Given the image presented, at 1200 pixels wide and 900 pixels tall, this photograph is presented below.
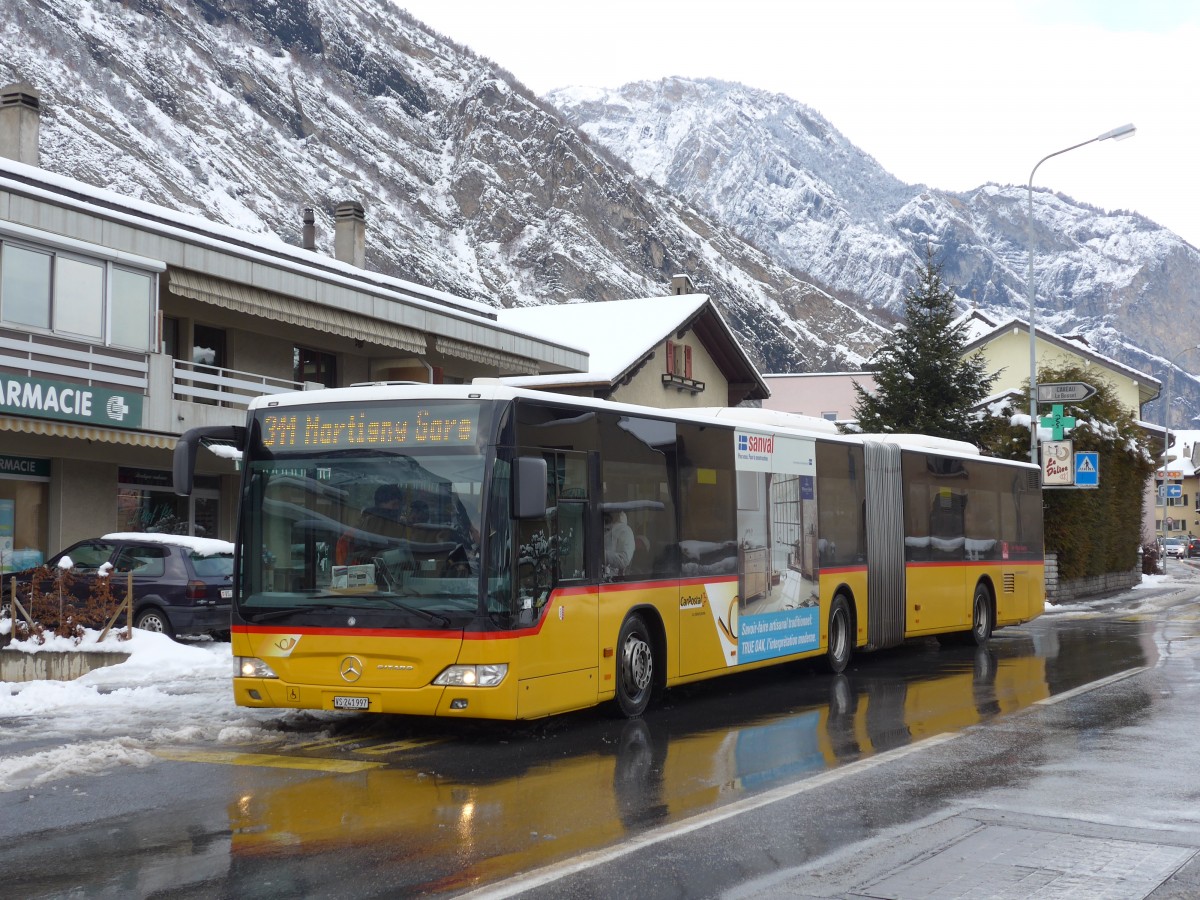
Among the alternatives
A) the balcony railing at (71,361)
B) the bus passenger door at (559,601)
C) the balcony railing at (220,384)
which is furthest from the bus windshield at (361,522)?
the balcony railing at (220,384)

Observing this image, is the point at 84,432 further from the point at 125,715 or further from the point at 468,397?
the point at 468,397

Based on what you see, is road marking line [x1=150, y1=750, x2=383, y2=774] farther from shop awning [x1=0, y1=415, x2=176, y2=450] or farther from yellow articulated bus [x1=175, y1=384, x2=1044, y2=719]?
shop awning [x1=0, y1=415, x2=176, y2=450]

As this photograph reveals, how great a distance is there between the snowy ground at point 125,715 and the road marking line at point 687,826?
13.4 feet

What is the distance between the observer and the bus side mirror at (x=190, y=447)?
35.6 ft

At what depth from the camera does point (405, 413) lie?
10688 mm

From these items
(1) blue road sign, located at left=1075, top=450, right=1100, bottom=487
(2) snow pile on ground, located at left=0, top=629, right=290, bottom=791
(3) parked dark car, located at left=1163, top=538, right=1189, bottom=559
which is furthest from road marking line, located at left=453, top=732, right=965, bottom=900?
(3) parked dark car, located at left=1163, top=538, right=1189, bottom=559

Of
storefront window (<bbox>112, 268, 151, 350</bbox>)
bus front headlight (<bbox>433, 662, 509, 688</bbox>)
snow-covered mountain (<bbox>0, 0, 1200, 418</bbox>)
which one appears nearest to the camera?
bus front headlight (<bbox>433, 662, 509, 688</bbox>)

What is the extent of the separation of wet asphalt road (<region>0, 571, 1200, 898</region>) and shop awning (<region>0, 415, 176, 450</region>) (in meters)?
11.1

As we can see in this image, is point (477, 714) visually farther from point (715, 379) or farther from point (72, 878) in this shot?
point (715, 379)

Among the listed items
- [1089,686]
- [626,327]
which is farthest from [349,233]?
[1089,686]

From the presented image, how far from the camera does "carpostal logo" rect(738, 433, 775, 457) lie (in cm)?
1424

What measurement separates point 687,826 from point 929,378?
31.5 metres

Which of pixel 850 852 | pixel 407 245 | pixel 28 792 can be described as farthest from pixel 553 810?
pixel 407 245

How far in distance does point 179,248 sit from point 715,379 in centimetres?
2754
